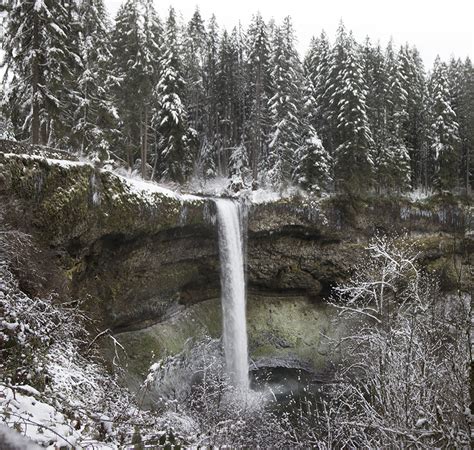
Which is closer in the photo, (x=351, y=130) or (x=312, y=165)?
(x=312, y=165)

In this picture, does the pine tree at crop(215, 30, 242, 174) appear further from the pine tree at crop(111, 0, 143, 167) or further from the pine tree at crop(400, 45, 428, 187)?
the pine tree at crop(400, 45, 428, 187)

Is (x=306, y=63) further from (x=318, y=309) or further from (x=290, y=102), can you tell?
(x=318, y=309)

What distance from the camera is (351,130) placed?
2956 centimetres

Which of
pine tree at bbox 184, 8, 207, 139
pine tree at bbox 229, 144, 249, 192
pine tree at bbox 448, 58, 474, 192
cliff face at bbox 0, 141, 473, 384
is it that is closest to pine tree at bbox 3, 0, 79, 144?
cliff face at bbox 0, 141, 473, 384

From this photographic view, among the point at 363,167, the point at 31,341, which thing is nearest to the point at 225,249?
the point at 363,167

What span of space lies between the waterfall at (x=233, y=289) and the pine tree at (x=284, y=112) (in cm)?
770

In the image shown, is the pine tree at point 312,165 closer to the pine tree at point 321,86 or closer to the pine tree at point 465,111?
the pine tree at point 321,86

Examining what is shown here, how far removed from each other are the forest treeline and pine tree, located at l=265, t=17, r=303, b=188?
0.31 ft

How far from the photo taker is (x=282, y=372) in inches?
986

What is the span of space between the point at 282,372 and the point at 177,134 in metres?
17.8

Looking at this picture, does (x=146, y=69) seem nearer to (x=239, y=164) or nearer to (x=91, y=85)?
(x=91, y=85)

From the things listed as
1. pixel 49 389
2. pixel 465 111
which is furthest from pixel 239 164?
pixel 49 389

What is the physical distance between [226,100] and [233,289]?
21631 millimetres

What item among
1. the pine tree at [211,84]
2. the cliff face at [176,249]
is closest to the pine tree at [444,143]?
the cliff face at [176,249]
